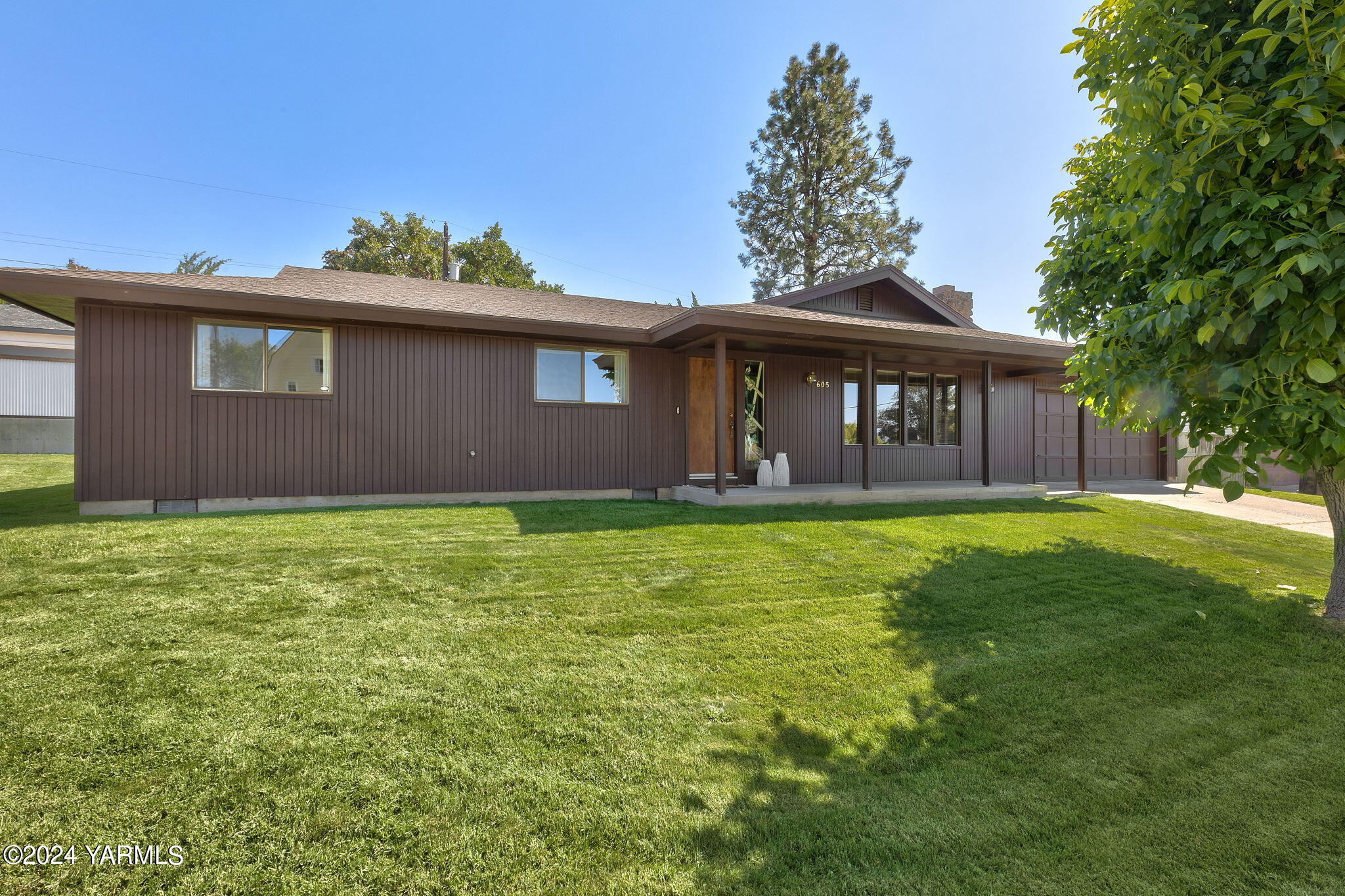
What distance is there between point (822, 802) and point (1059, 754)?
Answer: 3.67ft

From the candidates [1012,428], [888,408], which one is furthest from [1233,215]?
[1012,428]

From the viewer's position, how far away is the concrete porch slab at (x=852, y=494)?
7.38 m

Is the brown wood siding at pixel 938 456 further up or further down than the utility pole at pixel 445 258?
further down

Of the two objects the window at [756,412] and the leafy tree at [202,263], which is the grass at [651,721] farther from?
the leafy tree at [202,263]

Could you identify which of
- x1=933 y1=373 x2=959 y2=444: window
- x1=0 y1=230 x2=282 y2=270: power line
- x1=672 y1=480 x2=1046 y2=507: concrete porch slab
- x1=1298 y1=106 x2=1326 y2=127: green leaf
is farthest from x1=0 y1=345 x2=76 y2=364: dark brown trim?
x1=1298 y1=106 x2=1326 y2=127: green leaf

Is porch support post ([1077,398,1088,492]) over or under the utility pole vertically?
under

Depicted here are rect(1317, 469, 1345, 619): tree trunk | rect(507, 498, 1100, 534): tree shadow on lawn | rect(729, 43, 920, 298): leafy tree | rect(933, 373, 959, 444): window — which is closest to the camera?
rect(1317, 469, 1345, 619): tree trunk

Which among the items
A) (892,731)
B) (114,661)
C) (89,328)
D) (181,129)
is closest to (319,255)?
(181,129)

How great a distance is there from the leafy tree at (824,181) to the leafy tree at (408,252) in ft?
31.0

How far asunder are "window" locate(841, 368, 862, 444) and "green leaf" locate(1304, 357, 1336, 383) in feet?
24.6

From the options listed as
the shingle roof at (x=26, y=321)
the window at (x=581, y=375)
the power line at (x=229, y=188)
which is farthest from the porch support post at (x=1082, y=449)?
the shingle roof at (x=26, y=321)

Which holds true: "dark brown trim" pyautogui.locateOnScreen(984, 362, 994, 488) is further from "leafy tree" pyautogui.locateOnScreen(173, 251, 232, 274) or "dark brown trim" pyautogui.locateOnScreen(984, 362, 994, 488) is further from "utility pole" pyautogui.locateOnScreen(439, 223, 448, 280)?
"leafy tree" pyautogui.locateOnScreen(173, 251, 232, 274)

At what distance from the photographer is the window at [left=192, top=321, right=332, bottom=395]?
6617mm

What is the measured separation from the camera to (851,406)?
9.93 metres
